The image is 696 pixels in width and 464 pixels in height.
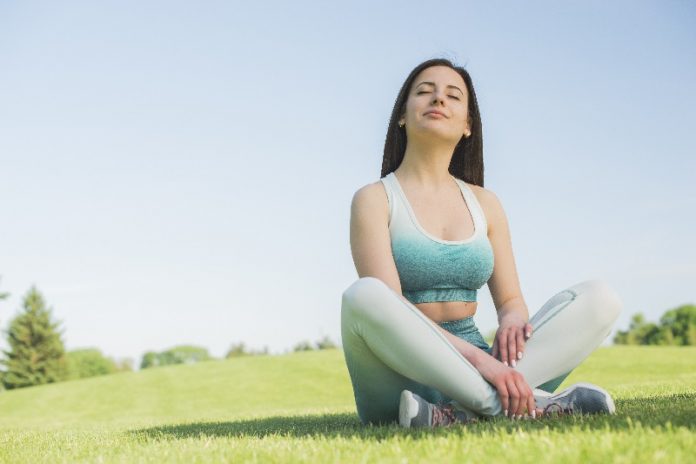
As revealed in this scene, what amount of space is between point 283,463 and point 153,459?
0.89 metres

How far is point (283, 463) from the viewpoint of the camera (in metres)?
3.04

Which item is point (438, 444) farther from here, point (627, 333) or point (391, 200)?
point (627, 333)

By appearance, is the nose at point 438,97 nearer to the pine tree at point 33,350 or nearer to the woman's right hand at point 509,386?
the woman's right hand at point 509,386

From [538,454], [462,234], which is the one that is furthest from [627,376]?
[538,454]

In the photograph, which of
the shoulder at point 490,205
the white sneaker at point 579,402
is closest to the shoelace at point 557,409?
the white sneaker at point 579,402

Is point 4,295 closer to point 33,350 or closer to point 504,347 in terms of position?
point 504,347

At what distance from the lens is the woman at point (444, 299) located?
385 centimetres

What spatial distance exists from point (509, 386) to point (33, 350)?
69885 mm

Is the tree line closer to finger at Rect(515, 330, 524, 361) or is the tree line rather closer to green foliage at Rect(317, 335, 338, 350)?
green foliage at Rect(317, 335, 338, 350)

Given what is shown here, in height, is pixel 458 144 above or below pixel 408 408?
above

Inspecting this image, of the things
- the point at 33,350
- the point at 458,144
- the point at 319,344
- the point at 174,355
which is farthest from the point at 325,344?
the point at 174,355

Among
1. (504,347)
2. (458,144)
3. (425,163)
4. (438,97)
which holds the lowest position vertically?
(504,347)

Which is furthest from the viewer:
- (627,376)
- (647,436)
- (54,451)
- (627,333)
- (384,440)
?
(627,333)

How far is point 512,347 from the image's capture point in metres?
4.13
